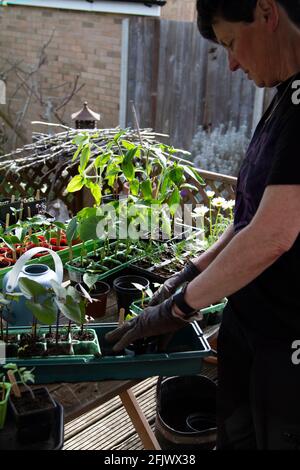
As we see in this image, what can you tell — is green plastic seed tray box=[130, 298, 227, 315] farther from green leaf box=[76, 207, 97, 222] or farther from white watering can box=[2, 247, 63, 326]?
green leaf box=[76, 207, 97, 222]

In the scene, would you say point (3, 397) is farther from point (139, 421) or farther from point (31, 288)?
point (139, 421)

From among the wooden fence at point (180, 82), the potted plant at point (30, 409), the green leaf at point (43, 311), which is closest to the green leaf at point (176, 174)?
the green leaf at point (43, 311)

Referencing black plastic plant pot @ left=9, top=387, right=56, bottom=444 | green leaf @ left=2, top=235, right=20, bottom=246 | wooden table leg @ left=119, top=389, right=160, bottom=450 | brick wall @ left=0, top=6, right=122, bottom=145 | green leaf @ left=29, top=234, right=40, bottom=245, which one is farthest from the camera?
brick wall @ left=0, top=6, right=122, bottom=145

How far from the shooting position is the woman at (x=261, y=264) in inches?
44.1

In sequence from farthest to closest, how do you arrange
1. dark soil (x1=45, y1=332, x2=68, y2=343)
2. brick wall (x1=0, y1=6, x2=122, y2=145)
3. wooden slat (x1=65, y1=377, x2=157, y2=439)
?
brick wall (x1=0, y1=6, x2=122, y2=145), wooden slat (x1=65, y1=377, x2=157, y2=439), dark soil (x1=45, y1=332, x2=68, y2=343)

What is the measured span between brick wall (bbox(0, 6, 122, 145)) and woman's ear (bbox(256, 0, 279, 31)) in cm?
536

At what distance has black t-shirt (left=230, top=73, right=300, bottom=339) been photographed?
112 cm

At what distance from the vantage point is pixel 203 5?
1.19 metres

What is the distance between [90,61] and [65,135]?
3.67m

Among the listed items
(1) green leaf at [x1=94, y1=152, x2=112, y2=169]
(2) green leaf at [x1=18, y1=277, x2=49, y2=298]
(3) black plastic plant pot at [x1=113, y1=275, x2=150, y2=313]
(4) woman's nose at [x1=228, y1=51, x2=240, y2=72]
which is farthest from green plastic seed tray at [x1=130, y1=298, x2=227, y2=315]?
(4) woman's nose at [x1=228, y1=51, x2=240, y2=72]

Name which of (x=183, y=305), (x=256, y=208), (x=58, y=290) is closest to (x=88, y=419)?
(x=58, y=290)

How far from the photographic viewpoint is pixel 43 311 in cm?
140
